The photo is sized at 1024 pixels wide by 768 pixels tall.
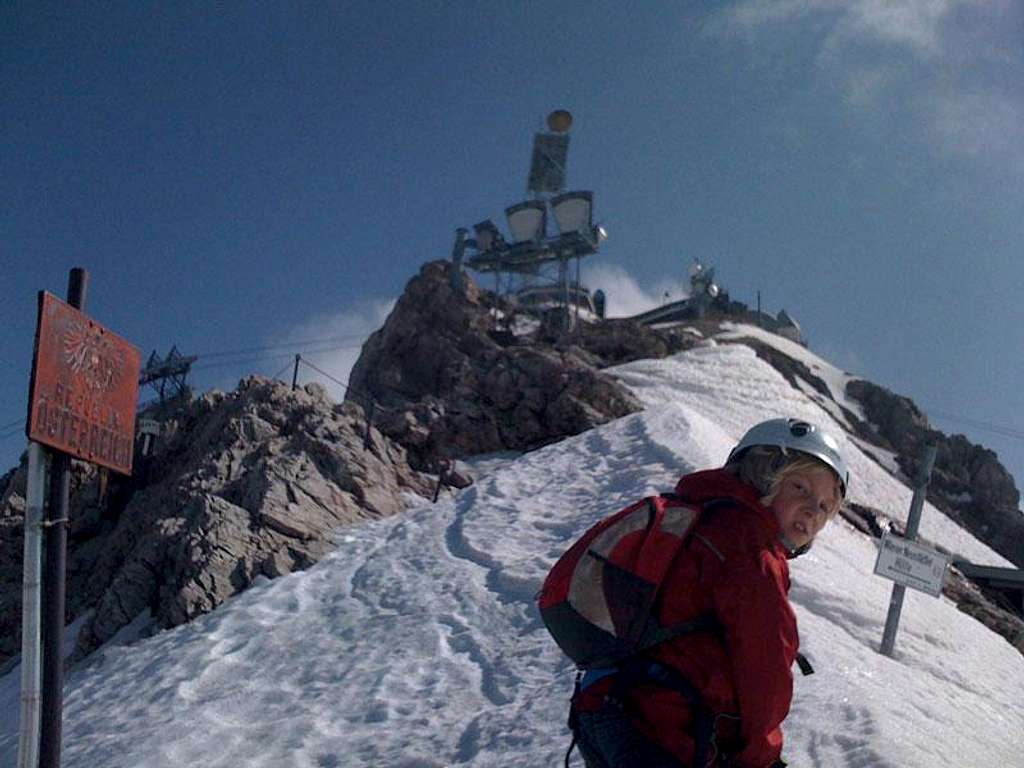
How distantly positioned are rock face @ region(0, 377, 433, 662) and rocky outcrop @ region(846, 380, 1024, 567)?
101ft

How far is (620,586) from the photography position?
340cm

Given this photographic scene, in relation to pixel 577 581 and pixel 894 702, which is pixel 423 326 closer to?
pixel 894 702

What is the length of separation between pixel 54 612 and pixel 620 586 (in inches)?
180

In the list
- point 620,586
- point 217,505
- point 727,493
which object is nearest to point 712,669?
point 620,586

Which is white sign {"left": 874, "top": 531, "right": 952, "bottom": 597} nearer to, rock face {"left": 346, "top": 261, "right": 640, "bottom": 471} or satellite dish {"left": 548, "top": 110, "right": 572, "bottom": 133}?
rock face {"left": 346, "top": 261, "right": 640, "bottom": 471}

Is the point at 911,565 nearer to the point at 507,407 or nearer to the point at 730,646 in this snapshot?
the point at 730,646

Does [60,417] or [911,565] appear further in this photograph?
[911,565]

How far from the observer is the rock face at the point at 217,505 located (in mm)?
14750

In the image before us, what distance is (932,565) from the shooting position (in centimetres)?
991

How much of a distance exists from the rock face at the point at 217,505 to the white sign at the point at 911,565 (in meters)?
9.01

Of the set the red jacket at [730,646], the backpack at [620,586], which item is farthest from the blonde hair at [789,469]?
the backpack at [620,586]

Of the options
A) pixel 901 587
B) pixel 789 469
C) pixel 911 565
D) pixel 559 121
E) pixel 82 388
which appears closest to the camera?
pixel 789 469

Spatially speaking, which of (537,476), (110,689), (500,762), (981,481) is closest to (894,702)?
(500,762)

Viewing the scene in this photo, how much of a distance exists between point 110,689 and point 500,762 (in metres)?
6.33
